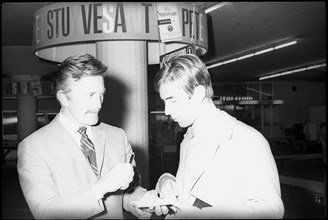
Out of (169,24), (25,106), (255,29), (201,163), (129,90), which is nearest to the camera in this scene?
(201,163)

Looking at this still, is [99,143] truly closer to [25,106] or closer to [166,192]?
[166,192]

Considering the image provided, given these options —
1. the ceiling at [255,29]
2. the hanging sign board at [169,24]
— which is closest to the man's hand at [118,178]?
the hanging sign board at [169,24]

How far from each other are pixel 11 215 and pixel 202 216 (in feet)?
15.7

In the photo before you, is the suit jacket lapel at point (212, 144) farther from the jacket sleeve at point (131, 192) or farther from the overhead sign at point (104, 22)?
the overhead sign at point (104, 22)

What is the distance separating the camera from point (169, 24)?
7.36 ft

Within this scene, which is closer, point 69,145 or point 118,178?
point 118,178

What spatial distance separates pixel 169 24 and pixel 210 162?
101 cm

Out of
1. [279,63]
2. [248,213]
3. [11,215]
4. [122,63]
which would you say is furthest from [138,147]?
[279,63]

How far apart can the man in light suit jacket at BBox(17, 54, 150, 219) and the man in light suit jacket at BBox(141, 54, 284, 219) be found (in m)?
0.27

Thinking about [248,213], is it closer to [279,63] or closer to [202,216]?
[202,216]

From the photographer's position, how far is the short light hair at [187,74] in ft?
5.38

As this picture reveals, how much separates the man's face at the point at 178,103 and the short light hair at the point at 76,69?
1.07 ft

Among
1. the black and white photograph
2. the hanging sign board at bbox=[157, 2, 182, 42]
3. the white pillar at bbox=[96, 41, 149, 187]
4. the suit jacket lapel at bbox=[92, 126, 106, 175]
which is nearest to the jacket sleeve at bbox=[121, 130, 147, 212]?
the black and white photograph

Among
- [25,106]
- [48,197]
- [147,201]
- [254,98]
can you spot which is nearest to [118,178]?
[147,201]
